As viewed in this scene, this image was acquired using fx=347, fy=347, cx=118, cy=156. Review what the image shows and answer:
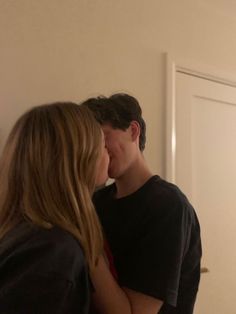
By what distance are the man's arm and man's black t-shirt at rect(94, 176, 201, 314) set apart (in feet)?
0.07

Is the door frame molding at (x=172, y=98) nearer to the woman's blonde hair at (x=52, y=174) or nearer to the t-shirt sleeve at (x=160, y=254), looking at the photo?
the t-shirt sleeve at (x=160, y=254)

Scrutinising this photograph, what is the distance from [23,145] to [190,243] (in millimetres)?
595

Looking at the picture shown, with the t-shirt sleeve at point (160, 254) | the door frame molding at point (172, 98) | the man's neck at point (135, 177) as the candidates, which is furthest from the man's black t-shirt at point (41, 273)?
the door frame molding at point (172, 98)

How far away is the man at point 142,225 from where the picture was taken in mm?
916

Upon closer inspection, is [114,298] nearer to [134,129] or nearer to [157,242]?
[157,242]

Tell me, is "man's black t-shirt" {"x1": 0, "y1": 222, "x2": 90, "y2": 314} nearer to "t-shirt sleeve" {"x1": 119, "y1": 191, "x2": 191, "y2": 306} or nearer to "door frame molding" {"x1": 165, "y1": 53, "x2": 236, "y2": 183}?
"t-shirt sleeve" {"x1": 119, "y1": 191, "x2": 191, "y2": 306}

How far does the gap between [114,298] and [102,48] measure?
1.11m

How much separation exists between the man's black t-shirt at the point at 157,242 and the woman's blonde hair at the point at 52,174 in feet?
0.58

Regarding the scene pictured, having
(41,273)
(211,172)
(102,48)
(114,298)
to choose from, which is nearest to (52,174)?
(41,273)

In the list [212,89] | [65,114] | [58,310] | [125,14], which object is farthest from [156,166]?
[58,310]

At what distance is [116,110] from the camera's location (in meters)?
1.16

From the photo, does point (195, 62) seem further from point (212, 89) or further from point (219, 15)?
point (219, 15)

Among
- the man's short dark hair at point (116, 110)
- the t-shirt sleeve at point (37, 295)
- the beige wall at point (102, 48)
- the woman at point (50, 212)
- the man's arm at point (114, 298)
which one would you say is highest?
the beige wall at point (102, 48)

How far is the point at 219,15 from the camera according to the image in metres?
2.00
